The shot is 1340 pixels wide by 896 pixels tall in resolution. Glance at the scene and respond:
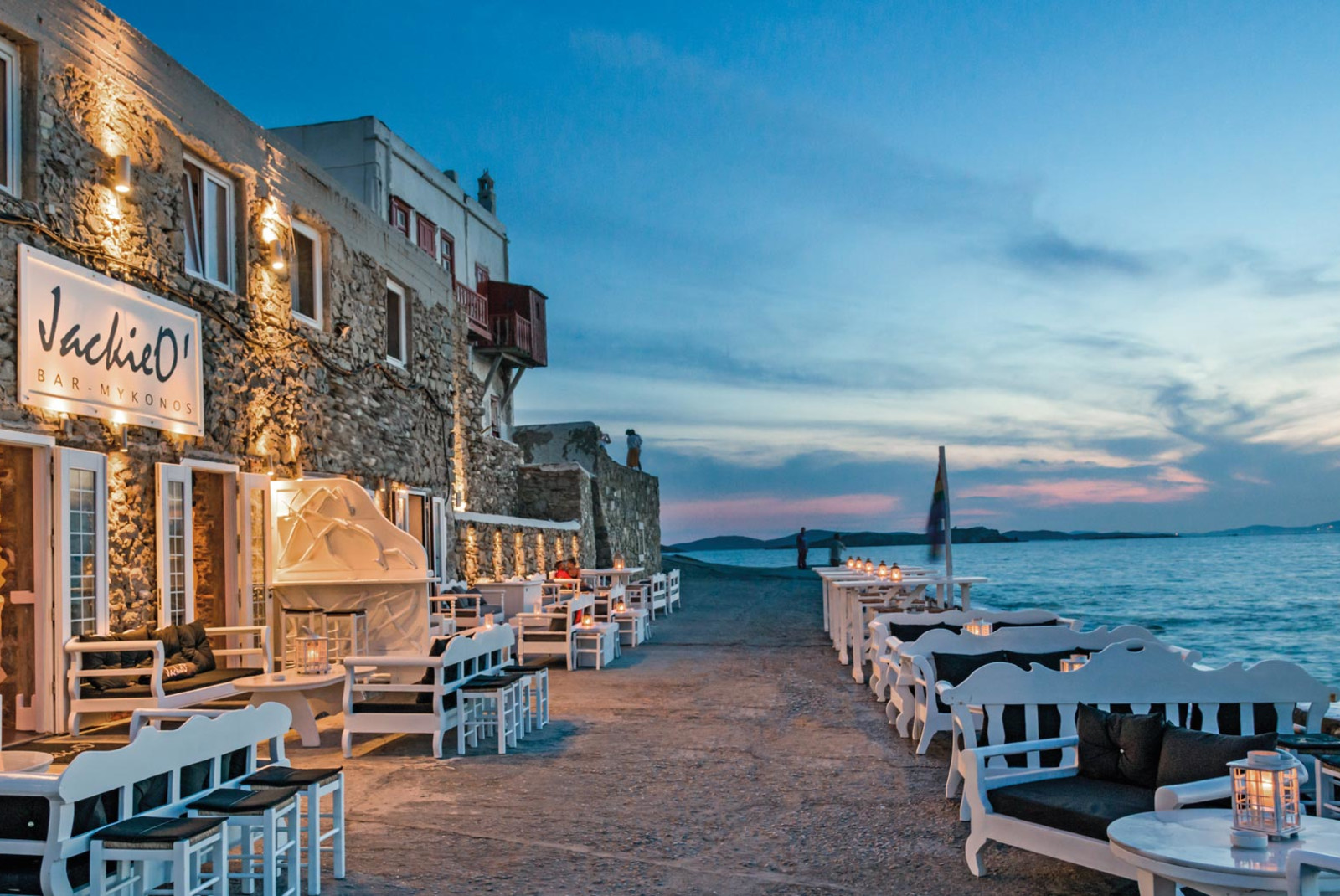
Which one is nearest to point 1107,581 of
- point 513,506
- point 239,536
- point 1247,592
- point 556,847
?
point 1247,592

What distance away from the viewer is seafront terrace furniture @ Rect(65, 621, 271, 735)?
7.84m

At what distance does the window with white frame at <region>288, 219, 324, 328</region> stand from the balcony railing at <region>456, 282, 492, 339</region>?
8.79 metres

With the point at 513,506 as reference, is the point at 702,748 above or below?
below

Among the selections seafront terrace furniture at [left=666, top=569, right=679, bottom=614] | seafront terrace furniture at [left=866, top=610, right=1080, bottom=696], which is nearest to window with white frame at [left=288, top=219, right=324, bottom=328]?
seafront terrace furniture at [left=866, top=610, right=1080, bottom=696]

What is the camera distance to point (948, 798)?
18.6ft

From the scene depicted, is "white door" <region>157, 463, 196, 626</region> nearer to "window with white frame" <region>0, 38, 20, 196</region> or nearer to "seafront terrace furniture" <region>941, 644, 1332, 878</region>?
"window with white frame" <region>0, 38, 20, 196</region>

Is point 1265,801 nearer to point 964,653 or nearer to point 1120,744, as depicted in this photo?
point 1120,744

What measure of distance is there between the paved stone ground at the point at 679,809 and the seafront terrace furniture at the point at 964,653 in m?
0.24

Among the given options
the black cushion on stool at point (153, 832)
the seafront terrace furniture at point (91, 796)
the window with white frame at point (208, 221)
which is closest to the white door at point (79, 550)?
the window with white frame at point (208, 221)

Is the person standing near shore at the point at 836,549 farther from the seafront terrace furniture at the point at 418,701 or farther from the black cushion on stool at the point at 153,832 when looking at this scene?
the black cushion on stool at the point at 153,832

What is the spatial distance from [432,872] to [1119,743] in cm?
280

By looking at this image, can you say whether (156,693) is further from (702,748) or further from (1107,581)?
(1107,581)

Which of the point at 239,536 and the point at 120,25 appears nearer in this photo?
the point at 120,25

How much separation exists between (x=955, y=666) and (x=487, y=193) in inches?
838
